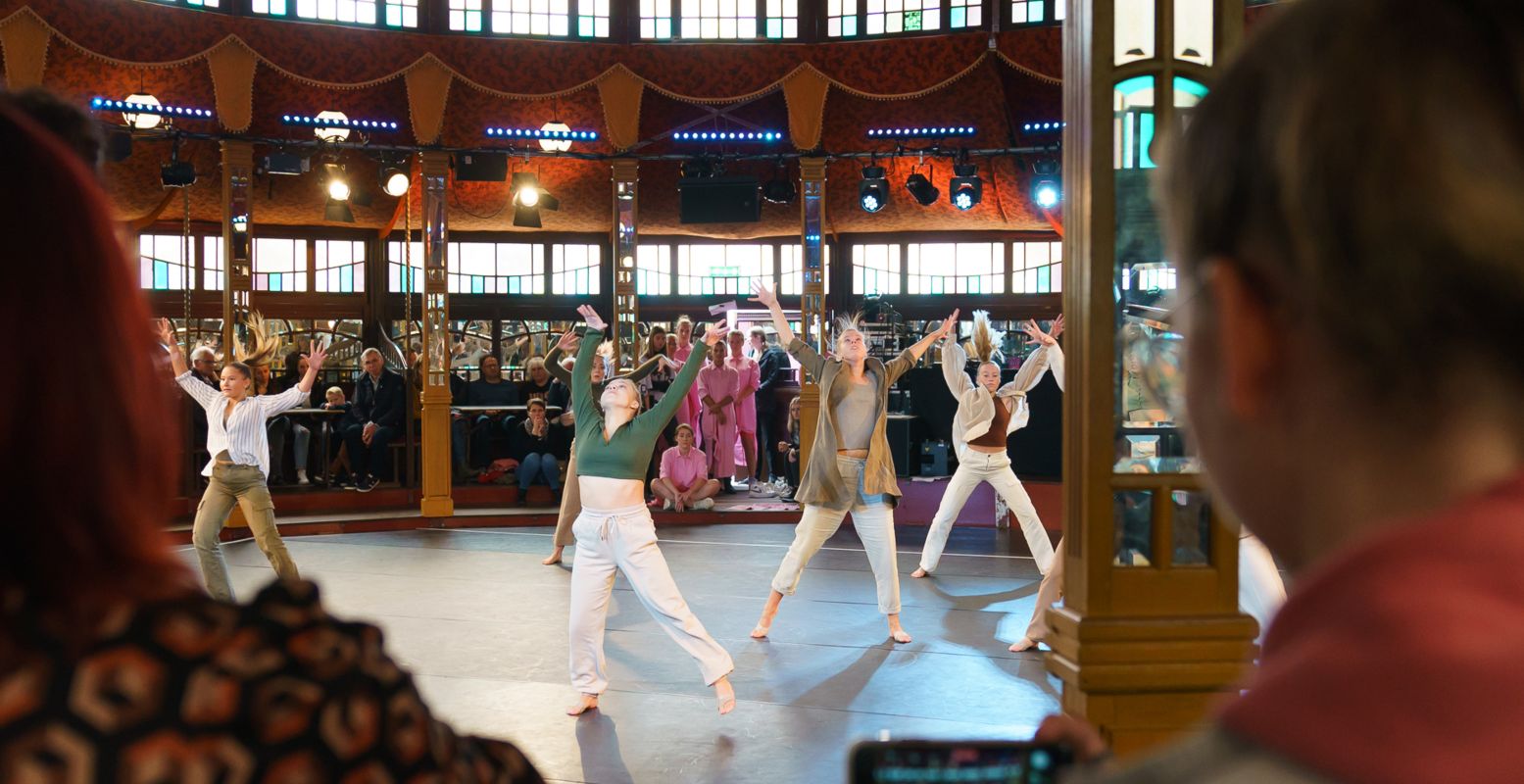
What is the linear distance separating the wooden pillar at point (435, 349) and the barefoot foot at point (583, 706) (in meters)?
7.10

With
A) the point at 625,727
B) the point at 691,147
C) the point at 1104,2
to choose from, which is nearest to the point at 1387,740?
the point at 1104,2

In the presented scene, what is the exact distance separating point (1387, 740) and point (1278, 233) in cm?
22

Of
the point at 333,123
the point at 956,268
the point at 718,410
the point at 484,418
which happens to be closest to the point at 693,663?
the point at 718,410

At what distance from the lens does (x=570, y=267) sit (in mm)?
17016

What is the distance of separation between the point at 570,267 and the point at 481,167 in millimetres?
3984

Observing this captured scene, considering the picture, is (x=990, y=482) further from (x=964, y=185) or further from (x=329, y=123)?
(x=329, y=123)

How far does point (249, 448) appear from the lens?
8.05 metres

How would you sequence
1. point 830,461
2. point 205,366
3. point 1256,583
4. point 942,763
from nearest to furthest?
point 942,763
point 1256,583
point 830,461
point 205,366

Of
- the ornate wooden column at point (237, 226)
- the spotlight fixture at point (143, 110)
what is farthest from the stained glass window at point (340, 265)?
the ornate wooden column at point (237, 226)

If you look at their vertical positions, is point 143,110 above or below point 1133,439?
above

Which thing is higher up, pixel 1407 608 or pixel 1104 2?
pixel 1104 2

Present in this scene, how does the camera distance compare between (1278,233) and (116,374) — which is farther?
(116,374)

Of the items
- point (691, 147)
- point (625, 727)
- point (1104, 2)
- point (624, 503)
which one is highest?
point (691, 147)

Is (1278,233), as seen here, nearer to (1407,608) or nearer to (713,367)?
(1407,608)
